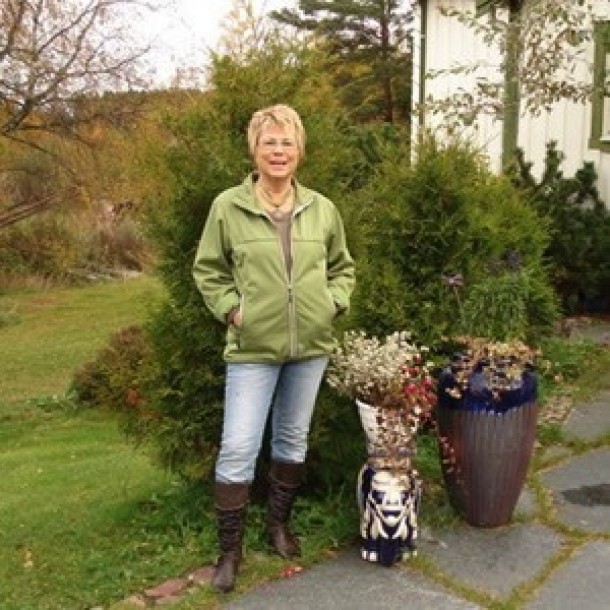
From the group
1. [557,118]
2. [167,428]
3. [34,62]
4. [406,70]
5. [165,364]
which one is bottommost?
[167,428]

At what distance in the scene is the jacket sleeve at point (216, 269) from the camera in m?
2.96

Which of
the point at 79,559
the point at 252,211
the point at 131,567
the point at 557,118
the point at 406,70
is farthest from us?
the point at 406,70

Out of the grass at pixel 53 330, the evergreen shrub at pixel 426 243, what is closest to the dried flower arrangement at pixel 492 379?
the evergreen shrub at pixel 426 243

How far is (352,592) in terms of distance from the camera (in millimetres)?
3082

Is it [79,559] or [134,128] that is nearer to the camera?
[79,559]

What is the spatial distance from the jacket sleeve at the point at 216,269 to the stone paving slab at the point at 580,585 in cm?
152

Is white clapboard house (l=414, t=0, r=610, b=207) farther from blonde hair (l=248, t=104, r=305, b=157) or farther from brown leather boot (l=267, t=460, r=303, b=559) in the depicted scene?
brown leather boot (l=267, t=460, r=303, b=559)

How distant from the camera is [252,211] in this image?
9.64 ft

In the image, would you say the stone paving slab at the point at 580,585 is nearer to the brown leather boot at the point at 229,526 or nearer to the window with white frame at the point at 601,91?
the brown leather boot at the point at 229,526

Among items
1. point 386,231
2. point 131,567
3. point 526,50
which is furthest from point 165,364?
point 526,50

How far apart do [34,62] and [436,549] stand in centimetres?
1557

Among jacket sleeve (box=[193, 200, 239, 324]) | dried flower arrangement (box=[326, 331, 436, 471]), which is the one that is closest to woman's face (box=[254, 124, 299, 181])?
jacket sleeve (box=[193, 200, 239, 324])

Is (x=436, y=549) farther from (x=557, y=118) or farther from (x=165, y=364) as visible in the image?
(x=557, y=118)

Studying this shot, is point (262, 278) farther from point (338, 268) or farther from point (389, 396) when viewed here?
point (389, 396)
